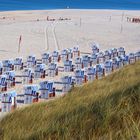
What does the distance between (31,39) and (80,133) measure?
2788 cm

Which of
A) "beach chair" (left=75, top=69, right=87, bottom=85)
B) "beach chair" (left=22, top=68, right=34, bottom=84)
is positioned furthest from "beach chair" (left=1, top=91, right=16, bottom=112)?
"beach chair" (left=22, top=68, right=34, bottom=84)

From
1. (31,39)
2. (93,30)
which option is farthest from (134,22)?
(31,39)

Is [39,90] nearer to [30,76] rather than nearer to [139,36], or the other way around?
[30,76]

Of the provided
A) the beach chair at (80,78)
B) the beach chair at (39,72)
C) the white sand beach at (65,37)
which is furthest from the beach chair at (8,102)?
the white sand beach at (65,37)

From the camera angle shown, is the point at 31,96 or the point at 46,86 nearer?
the point at 31,96

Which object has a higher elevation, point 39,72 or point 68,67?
point 68,67

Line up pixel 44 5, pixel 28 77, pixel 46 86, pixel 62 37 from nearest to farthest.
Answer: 1. pixel 46 86
2. pixel 28 77
3. pixel 62 37
4. pixel 44 5

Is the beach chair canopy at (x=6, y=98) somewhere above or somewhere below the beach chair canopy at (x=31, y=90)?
below

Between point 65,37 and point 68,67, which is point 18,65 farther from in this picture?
point 65,37

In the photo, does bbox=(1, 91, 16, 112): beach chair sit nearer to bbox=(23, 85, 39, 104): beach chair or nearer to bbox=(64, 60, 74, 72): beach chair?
bbox=(23, 85, 39, 104): beach chair

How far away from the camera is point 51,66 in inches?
738

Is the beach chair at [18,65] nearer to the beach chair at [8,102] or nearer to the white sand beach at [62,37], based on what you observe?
the white sand beach at [62,37]

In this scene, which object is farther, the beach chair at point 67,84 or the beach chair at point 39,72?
the beach chair at point 39,72

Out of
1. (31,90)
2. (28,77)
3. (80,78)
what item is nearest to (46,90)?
(31,90)
